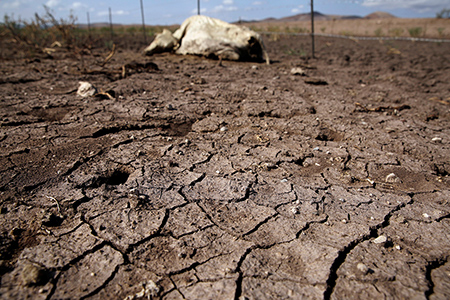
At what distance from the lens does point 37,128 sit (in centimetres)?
278

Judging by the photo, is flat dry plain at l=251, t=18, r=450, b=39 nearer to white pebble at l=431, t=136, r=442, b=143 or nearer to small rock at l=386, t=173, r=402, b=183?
white pebble at l=431, t=136, r=442, b=143

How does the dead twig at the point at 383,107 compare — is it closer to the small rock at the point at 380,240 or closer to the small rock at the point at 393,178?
the small rock at the point at 393,178

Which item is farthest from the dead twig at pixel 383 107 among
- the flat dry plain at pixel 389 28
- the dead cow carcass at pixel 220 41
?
the flat dry plain at pixel 389 28

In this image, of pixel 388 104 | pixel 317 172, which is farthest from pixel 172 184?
pixel 388 104

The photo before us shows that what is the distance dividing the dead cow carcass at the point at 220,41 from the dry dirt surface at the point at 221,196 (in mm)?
2909

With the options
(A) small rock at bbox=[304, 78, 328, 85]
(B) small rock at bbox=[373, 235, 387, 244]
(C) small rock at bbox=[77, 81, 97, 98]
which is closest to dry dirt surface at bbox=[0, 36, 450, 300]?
(B) small rock at bbox=[373, 235, 387, 244]

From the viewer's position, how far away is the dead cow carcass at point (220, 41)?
254 inches

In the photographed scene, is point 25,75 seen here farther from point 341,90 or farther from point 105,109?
point 341,90

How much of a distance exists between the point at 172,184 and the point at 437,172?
2069mm

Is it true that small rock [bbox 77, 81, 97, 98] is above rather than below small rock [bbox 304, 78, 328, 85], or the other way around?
above

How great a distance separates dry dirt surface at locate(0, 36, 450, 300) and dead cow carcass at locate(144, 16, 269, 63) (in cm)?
291

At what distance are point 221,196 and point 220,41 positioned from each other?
5.29 metres

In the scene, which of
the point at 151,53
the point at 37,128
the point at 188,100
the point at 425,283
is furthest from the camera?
the point at 151,53

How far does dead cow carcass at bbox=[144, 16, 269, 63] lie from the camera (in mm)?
6461
